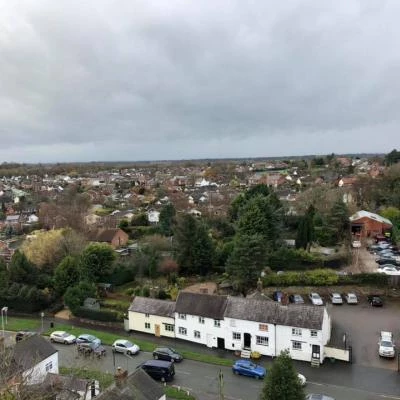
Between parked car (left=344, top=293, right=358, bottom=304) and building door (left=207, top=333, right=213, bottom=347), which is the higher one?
parked car (left=344, top=293, right=358, bottom=304)

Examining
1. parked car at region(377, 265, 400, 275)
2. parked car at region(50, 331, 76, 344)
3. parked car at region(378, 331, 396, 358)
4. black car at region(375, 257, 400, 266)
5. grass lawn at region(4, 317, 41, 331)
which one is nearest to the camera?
parked car at region(378, 331, 396, 358)

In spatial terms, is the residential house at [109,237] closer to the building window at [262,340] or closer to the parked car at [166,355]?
the parked car at [166,355]

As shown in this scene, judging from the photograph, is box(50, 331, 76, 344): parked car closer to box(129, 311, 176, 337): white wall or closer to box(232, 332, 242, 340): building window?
box(129, 311, 176, 337): white wall

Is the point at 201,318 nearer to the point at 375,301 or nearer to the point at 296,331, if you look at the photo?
the point at 296,331

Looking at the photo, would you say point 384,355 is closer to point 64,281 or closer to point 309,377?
point 309,377

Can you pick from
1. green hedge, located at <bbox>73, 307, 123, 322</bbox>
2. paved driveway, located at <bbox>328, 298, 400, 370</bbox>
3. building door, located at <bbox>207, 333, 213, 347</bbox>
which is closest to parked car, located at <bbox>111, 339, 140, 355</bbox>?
green hedge, located at <bbox>73, 307, 123, 322</bbox>

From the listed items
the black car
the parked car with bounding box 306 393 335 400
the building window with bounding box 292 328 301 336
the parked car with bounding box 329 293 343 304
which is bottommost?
the parked car with bounding box 329 293 343 304

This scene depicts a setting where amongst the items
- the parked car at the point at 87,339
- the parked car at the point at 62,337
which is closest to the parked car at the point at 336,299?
the parked car at the point at 87,339

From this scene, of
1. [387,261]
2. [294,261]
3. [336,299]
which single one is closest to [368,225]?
[387,261]
